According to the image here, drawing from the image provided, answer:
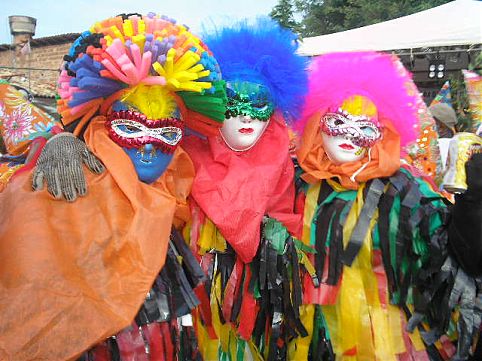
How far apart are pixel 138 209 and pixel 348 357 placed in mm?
1199

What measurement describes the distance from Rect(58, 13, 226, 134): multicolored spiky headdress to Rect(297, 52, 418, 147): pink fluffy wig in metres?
0.60

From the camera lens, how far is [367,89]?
2.22 meters

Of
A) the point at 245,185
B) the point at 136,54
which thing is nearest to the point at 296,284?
the point at 245,185

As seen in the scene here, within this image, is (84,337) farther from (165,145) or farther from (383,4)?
(383,4)

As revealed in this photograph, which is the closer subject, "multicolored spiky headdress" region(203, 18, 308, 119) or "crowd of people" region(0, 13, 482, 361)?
"crowd of people" region(0, 13, 482, 361)

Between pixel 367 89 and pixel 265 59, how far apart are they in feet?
1.69

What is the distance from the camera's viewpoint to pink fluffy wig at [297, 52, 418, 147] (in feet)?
7.20

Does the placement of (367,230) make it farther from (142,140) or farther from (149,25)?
(149,25)

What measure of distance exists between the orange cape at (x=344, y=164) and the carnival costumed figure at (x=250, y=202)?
92mm

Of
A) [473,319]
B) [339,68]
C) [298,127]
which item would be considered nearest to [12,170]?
[298,127]

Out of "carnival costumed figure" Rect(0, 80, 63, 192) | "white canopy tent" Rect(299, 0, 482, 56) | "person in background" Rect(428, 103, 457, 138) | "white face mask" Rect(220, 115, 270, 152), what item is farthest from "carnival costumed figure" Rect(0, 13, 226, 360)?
"white canopy tent" Rect(299, 0, 482, 56)

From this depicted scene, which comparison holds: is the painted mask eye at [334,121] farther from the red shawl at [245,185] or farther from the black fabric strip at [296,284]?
the black fabric strip at [296,284]

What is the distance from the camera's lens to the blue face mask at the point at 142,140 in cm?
174

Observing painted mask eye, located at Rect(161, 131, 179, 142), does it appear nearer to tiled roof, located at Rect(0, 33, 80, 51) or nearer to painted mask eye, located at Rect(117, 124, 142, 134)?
painted mask eye, located at Rect(117, 124, 142, 134)
